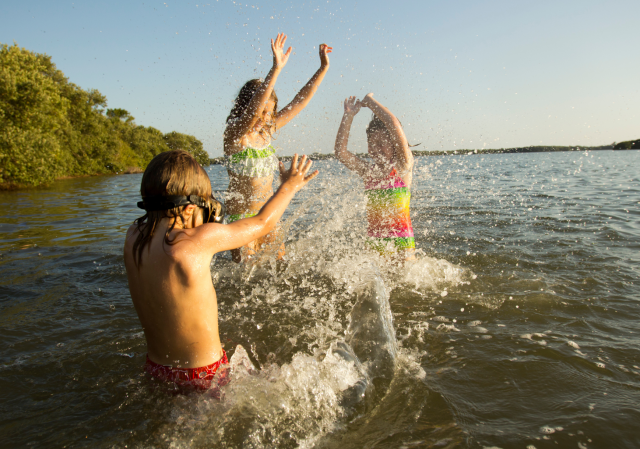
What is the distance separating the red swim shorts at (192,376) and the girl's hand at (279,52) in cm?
289

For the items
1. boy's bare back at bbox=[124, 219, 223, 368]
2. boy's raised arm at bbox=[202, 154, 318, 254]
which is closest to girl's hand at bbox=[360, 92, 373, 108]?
boy's raised arm at bbox=[202, 154, 318, 254]

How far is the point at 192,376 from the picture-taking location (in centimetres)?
221

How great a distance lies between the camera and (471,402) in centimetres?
226

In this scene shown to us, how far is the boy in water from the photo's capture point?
80.7 inches

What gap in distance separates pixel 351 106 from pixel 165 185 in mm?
2823

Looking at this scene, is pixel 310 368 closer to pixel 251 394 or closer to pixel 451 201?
pixel 251 394

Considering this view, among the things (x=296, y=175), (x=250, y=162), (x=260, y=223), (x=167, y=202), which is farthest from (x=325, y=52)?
(x=167, y=202)

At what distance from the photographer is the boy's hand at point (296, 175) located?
2.49m

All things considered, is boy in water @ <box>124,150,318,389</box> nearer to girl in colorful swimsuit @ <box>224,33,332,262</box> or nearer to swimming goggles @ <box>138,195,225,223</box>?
swimming goggles @ <box>138,195,225,223</box>

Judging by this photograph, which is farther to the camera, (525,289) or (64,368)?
(525,289)

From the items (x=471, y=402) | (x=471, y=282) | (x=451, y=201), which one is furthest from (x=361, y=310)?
(x=451, y=201)

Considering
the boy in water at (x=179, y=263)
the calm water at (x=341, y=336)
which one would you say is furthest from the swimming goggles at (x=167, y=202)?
the calm water at (x=341, y=336)

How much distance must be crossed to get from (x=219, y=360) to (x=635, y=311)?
12.3 feet

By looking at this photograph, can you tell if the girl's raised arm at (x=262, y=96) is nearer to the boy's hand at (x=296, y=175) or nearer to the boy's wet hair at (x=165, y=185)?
the boy's hand at (x=296, y=175)
